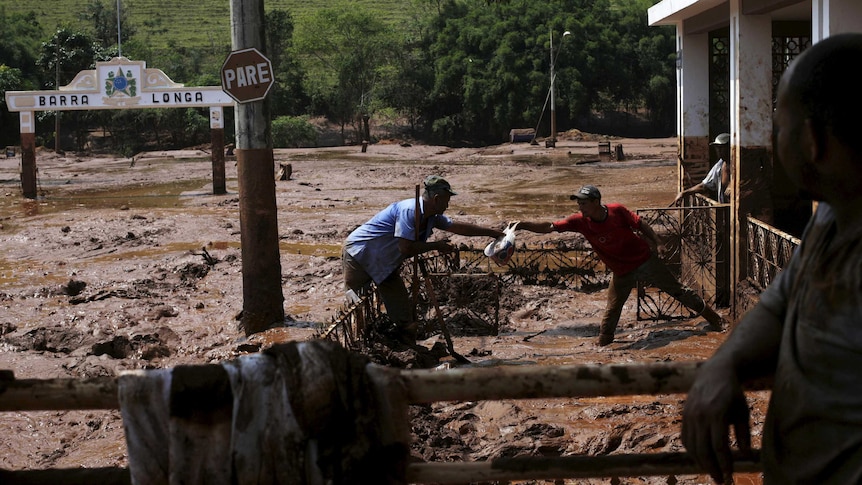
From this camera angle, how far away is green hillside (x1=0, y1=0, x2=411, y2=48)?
75188mm

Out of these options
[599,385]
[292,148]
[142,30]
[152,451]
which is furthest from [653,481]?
[142,30]

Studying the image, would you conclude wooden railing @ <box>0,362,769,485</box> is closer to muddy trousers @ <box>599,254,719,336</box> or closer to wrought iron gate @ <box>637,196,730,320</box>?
muddy trousers @ <box>599,254,719,336</box>

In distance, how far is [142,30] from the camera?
7775cm

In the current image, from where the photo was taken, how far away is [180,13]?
83.6 metres

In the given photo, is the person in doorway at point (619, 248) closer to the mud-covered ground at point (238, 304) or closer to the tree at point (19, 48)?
the mud-covered ground at point (238, 304)

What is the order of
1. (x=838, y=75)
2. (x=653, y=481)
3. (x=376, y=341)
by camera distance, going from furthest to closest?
(x=376, y=341), (x=653, y=481), (x=838, y=75)

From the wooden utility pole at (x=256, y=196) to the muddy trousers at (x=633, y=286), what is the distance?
3.15 metres

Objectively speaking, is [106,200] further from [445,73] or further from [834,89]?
[445,73]

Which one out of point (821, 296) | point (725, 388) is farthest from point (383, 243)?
point (821, 296)

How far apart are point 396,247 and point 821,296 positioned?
6.69 meters

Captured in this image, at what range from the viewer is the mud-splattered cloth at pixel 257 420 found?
7.20 feet

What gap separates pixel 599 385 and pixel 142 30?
8096 centimetres

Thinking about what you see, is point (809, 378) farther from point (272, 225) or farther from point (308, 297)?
point (308, 297)

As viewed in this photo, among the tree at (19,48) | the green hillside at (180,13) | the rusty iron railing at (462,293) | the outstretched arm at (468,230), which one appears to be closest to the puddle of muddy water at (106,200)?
the rusty iron railing at (462,293)
